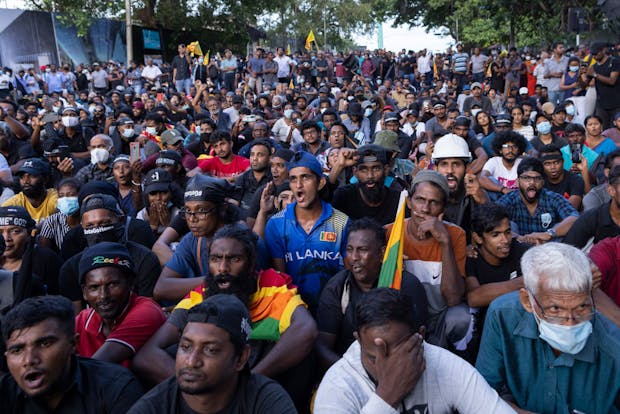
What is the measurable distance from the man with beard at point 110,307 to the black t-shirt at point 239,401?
77 cm

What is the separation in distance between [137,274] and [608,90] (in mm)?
10538

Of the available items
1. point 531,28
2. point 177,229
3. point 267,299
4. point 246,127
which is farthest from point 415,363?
point 531,28

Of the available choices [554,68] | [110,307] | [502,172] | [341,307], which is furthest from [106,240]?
[554,68]

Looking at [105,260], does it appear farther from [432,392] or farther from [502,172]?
[502,172]

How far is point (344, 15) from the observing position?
54.9 m

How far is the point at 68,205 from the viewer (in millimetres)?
5895

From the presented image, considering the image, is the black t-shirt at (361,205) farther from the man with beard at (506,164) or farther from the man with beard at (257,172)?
the man with beard at (506,164)

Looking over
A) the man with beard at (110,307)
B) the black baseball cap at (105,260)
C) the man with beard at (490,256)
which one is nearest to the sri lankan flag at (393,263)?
the man with beard at (490,256)

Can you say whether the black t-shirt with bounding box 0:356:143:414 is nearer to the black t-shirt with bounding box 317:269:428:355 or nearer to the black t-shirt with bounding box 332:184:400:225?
the black t-shirt with bounding box 317:269:428:355

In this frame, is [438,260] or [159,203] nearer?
[438,260]

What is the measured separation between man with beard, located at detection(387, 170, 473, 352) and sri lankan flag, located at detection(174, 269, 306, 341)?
95 cm

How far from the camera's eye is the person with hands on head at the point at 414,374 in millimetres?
2564

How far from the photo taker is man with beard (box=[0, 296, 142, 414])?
272 cm

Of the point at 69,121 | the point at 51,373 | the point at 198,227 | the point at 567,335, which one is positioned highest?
the point at 69,121
